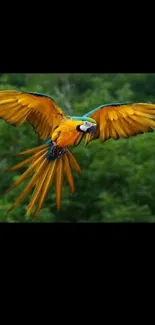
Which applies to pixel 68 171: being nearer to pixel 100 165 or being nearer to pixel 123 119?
pixel 100 165

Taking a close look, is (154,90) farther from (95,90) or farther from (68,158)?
(68,158)

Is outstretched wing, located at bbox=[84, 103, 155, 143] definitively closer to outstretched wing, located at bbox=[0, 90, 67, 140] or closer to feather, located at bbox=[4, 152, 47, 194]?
outstretched wing, located at bbox=[0, 90, 67, 140]

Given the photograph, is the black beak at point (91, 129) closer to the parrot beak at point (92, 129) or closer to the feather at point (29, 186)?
the parrot beak at point (92, 129)

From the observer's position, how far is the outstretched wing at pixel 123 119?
8.95 metres

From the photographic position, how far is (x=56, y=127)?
8906 mm

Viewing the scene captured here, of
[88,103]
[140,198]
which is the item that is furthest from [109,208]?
[88,103]

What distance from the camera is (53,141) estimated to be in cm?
892

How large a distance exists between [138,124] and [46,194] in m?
0.95

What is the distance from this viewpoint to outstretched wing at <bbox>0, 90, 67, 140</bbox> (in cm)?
877

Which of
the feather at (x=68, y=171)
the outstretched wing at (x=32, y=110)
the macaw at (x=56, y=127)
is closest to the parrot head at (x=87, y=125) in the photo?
the macaw at (x=56, y=127)

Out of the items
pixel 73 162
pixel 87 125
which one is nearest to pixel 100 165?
pixel 73 162

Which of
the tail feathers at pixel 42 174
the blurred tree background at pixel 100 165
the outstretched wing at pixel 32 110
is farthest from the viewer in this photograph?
the blurred tree background at pixel 100 165

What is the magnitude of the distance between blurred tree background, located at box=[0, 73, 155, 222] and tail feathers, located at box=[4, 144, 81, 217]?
0.38ft

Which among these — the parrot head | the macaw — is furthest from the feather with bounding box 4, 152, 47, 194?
the parrot head
